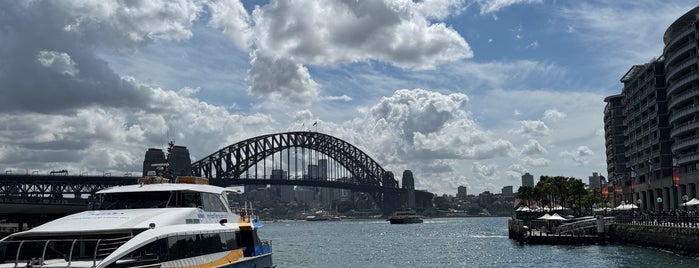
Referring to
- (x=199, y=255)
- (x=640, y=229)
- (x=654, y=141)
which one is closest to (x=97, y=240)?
(x=199, y=255)

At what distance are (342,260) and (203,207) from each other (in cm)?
4386

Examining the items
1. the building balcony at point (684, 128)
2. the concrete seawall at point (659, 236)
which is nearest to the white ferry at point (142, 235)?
the concrete seawall at point (659, 236)

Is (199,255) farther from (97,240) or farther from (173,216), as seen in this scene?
(97,240)

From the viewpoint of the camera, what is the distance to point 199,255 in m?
27.3

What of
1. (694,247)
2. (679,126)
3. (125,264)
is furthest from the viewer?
(679,126)

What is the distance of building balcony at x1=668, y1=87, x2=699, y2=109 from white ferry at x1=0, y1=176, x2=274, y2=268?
3691 inches

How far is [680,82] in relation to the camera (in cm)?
10988

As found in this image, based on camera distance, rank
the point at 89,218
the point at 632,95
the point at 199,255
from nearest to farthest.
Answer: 1. the point at 89,218
2. the point at 199,255
3. the point at 632,95

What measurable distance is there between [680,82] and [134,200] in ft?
339

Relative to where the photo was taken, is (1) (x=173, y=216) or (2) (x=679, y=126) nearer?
(1) (x=173, y=216)

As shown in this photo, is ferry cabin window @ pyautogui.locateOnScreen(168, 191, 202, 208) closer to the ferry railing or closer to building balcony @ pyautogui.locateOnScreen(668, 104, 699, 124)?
the ferry railing

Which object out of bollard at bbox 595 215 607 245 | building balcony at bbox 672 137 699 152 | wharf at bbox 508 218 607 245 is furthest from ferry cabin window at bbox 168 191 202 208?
building balcony at bbox 672 137 699 152

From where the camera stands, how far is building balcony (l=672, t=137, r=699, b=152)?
107m

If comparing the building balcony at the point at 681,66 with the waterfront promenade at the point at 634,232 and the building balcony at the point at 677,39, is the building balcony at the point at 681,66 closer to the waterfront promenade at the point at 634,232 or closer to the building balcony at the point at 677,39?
the building balcony at the point at 677,39
